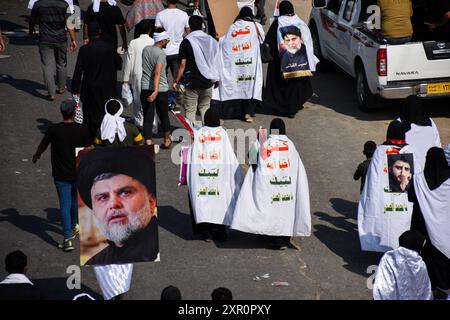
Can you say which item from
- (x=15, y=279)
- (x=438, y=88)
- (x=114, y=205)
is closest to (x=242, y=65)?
(x=438, y=88)

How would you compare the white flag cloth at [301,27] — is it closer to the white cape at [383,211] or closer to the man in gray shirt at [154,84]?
the man in gray shirt at [154,84]

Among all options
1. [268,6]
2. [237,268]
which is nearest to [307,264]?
[237,268]

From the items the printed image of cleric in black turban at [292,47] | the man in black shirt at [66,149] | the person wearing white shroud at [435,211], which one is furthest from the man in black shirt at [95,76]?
the person wearing white shroud at [435,211]

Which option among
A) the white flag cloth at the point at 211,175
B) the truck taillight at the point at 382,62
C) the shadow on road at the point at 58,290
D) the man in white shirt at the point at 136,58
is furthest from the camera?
the truck taillight at the point at 382,62

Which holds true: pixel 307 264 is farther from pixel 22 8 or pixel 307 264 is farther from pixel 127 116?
pixel 22 8

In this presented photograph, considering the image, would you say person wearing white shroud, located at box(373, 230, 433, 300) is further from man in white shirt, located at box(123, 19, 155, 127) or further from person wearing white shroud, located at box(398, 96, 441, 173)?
man in white shirt, located at box(123, 19, 155, 127)

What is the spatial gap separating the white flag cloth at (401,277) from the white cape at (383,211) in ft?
7.86

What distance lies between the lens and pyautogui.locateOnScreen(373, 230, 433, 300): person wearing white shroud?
394 inches

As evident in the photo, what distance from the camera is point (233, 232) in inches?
532

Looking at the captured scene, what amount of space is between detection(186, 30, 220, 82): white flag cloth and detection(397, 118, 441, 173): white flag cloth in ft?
11.6

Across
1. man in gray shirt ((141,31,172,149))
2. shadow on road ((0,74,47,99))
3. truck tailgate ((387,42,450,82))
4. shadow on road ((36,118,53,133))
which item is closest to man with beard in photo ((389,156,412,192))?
man in gray shirt ((141,31,172,149))

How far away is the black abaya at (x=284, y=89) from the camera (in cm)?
1762

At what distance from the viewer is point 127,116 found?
57.8 ft

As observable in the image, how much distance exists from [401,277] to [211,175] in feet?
11.4
